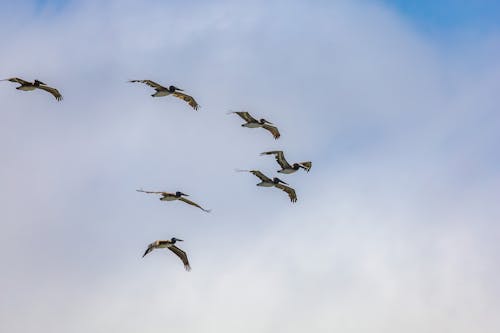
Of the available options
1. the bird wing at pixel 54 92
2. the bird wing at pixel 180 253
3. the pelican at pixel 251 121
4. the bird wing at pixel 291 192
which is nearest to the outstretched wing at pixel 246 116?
the pelican at pixel 251 121

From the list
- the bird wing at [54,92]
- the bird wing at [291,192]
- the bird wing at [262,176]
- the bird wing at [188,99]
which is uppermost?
the bird wing at [188,99]

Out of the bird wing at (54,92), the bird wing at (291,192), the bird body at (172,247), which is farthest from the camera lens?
the bird wing at (291,192)

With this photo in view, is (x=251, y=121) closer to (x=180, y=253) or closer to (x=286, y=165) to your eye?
(x=286, y=165)

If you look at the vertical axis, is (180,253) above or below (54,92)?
below

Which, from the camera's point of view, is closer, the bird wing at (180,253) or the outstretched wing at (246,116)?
the bird wing at (180,253)

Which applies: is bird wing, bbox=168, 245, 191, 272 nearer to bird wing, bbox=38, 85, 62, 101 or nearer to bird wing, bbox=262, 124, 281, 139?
bird wing, bbox=262, 124, 281, 139

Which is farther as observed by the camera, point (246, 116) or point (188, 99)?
point (188, 99)

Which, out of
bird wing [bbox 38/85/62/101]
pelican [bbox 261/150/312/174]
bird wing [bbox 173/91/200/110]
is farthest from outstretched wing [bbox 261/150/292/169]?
bird wing [bbox 38/85/62/101]

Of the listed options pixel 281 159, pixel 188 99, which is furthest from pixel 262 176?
pixel 188 99

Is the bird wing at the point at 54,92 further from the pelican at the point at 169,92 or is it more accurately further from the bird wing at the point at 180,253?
the bird wing at the point at 180,253

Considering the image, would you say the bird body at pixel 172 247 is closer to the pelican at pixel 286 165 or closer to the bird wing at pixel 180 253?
the bird wing at pixel 180 253

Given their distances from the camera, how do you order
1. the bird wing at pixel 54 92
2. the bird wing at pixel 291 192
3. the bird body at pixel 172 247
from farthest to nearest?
the bird wing at pixel 291 192, the bird wing at pixel 54 92, the bird body at pixel 172 247

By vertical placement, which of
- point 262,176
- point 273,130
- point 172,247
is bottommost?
point 172,247

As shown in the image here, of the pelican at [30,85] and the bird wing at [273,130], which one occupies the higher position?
the bird wing at [273,130]
